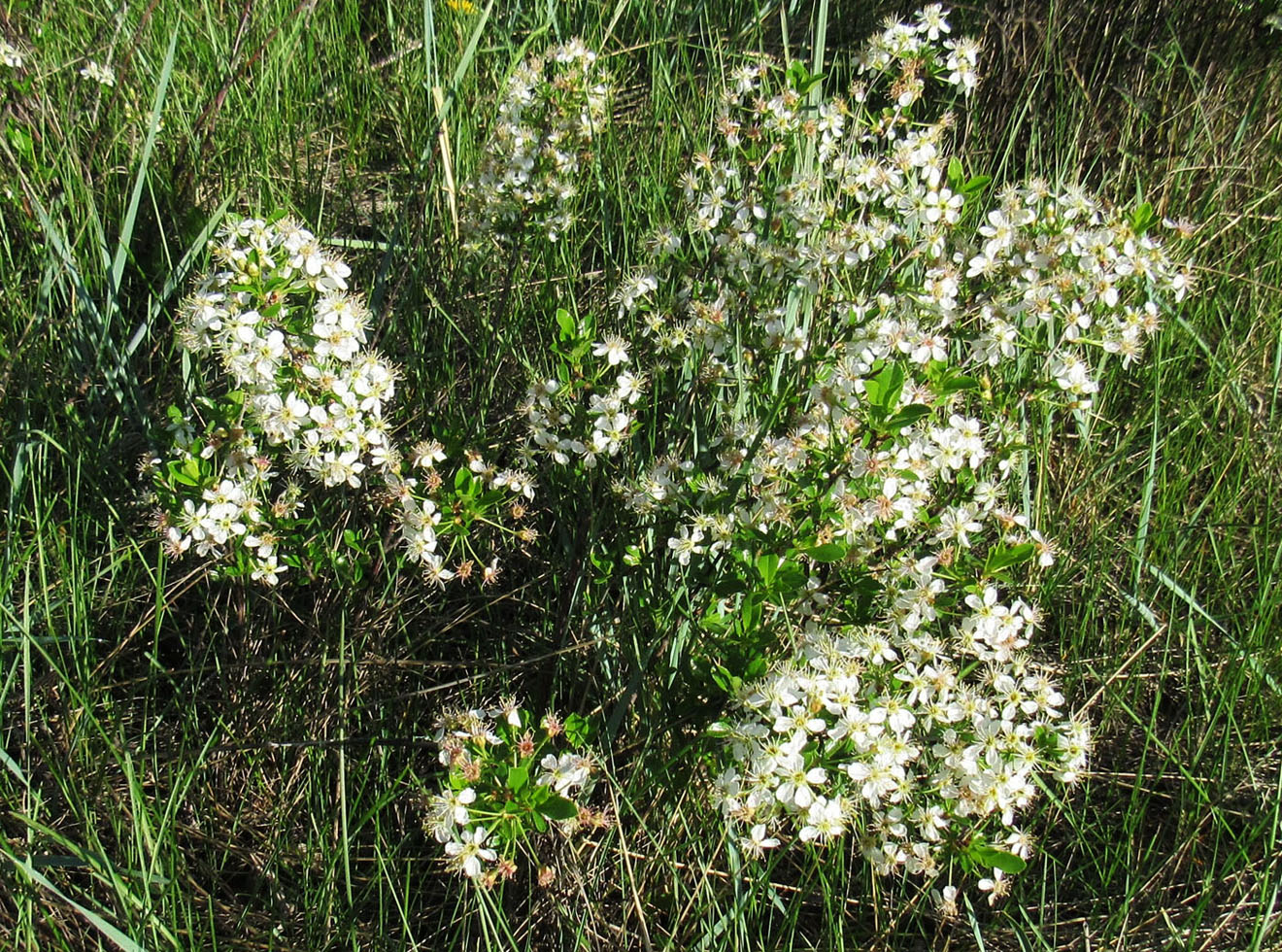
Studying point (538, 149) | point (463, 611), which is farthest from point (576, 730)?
point (538, 149)

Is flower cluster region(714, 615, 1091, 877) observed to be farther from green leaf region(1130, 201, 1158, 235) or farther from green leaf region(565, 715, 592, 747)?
green leaf region(1130, 201, 1158, 235)

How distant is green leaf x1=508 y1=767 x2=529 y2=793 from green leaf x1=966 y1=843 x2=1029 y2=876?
0.60m

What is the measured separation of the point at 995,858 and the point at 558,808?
0.57 metres

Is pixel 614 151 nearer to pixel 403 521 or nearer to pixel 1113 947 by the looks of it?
pixel 403 521

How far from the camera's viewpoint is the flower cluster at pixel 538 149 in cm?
218

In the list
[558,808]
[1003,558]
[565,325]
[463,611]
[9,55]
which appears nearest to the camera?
[558,808]

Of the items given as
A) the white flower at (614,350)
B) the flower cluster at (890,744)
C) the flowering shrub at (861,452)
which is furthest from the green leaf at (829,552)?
the white flower at (614,350)

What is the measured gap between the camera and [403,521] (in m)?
1.76

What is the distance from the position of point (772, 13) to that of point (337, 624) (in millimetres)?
2264

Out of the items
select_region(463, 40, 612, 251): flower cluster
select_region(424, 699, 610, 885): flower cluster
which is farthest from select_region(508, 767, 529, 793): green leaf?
select_region(463, 40, 612, 251): flower cluster

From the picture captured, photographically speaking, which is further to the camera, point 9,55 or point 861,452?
point 9,55

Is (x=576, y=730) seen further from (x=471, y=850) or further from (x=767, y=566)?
(x=767, y=566)

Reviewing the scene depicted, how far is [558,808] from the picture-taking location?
56.7 inches

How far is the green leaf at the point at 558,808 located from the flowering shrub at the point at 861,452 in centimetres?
21
